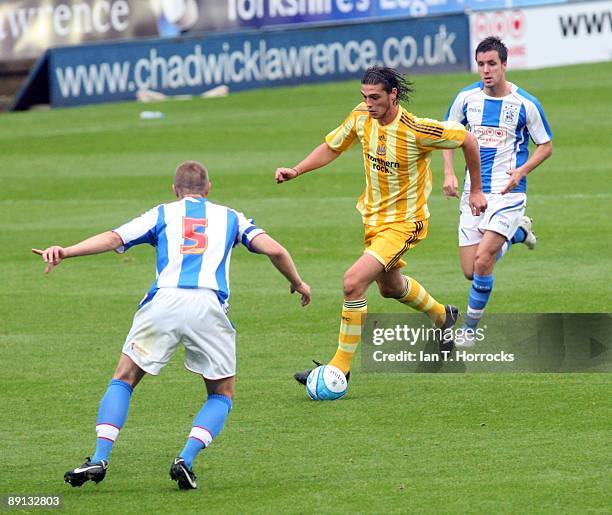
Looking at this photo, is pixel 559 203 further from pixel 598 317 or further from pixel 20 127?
pixel 20 127

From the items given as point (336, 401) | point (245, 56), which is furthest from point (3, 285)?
point (245, 56)

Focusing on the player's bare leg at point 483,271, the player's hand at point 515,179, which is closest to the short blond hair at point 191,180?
the player's hand at point 515,179

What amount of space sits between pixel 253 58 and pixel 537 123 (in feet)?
55.3

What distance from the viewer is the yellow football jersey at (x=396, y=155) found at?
9320 millimetres

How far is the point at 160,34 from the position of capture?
26.9 meters

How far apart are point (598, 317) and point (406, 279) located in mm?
1904

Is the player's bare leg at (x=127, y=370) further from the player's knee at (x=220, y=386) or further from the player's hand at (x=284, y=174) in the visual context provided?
the player's hand at (x=284, y=174)

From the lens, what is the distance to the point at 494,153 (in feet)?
34.8

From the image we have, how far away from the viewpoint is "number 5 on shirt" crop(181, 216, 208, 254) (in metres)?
7.36

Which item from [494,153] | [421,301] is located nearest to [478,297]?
[421,301]

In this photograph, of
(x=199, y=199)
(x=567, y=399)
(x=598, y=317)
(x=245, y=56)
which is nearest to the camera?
(x=199, y=199)

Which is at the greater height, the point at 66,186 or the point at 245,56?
the point at 245,56

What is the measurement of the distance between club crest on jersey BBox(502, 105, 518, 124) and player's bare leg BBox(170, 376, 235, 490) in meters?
3.95

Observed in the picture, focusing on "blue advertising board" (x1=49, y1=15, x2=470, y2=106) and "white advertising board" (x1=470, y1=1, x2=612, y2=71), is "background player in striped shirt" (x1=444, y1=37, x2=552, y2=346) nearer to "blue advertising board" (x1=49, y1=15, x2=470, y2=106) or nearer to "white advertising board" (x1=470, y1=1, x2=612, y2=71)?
"blue advertising board" (x1=49, y1=15, x2=470, y2=106)
